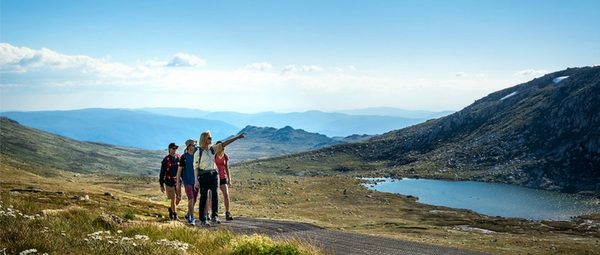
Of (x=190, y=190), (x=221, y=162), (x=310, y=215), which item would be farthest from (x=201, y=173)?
(x=310, y=215)

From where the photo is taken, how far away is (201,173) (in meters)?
21.0

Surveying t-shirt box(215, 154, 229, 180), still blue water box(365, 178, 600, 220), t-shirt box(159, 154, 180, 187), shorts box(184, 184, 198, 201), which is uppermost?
t-shirt box(215, 154, 229, 180)

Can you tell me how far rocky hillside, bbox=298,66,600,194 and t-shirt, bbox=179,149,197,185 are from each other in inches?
4268

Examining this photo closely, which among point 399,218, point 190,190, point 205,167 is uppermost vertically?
point 205,167

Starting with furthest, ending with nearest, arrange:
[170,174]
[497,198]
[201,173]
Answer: [497,198]
[170,174]
[201,173]

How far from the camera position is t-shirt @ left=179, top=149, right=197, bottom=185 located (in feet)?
72.3

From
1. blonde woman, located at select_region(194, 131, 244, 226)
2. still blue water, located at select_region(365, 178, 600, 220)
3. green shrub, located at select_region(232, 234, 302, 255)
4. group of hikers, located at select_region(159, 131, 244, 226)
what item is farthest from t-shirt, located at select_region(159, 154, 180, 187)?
still blue water, located at select_region(365, 178, 600, 220)

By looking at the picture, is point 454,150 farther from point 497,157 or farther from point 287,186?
point 287,186

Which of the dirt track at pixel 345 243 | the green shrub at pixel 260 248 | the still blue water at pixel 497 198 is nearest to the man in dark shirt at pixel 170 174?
the dirt track at pixel 345 243

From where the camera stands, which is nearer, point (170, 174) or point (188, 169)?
point (188, 169)

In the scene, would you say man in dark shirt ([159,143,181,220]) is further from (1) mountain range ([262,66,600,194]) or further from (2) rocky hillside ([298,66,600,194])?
(1) mountain range ([262,66,600,194])

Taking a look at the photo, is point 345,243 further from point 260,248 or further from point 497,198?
point 497,198

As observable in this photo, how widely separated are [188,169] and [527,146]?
147119mm

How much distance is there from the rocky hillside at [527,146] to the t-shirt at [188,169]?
356 ft
